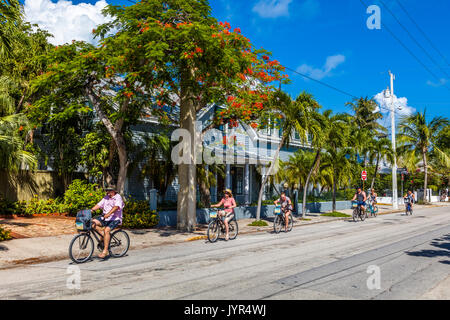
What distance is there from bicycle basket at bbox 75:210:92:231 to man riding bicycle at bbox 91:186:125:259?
206 millimetres

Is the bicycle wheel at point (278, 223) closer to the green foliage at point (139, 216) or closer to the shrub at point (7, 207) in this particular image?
the green foliage at point (139, 216)

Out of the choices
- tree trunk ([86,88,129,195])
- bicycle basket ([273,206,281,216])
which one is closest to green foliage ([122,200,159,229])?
tree trunk ([86,88,129,195])

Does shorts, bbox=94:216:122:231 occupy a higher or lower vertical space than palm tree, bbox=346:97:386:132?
lower

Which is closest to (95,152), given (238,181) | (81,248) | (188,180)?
(188,180)

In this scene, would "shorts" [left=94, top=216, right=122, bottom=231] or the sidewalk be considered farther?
the sidewalk

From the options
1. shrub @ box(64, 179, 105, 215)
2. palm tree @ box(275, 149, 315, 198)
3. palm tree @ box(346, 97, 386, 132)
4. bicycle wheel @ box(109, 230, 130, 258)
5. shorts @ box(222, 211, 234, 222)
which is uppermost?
palm tree @ box(346, 97, 386, 132)

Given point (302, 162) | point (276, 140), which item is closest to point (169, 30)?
point (302, 162)

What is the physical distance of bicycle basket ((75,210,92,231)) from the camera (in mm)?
8766

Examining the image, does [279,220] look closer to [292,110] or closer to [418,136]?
[292,110]

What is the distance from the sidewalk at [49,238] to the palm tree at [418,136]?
27.4 meters

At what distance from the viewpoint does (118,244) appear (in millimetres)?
9781

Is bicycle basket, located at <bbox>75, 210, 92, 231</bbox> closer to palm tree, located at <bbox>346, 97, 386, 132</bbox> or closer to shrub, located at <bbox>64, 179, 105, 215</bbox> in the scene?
shrub, located at <bbox>64, 179, 105, 215</bbox>

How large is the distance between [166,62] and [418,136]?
34245mm
